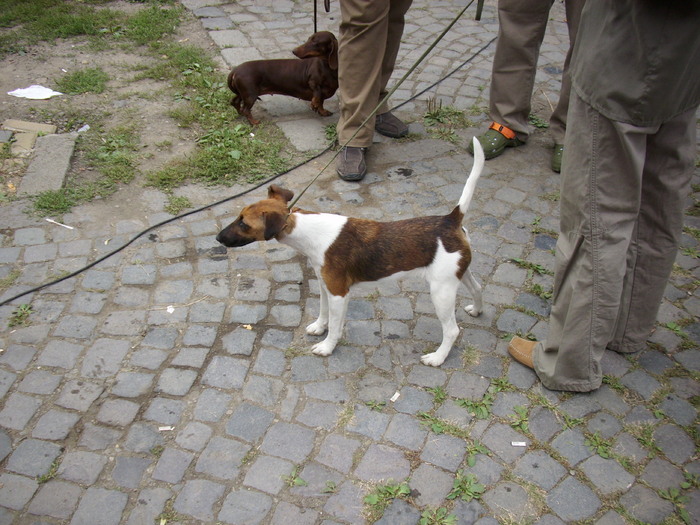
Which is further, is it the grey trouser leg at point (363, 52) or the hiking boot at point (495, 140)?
the hiking boot at point (495, 140)

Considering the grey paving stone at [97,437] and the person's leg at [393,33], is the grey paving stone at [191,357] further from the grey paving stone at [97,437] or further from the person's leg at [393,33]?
the person's leg at [393,33]

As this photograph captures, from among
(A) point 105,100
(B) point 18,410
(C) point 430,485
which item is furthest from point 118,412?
(A) point 105,100

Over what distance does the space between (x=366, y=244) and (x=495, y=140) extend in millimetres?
2667

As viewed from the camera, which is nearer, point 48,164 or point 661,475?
point 661,475

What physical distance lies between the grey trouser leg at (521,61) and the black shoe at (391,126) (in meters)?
0.88

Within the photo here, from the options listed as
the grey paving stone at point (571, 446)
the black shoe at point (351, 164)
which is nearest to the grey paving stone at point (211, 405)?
the grey paving stone at point (571, 446)

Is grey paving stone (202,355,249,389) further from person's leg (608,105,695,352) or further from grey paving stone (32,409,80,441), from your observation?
person's leg (608,105,695,352)

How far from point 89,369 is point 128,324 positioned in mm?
414

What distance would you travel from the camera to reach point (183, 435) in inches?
129

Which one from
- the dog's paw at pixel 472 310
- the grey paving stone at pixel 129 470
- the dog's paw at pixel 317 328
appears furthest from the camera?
the dog's paw at pixel 472 310

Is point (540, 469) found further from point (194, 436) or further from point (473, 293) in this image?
point (194, 436)

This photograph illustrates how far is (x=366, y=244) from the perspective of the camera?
3.48m

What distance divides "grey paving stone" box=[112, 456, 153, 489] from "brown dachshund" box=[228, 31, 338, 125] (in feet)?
12.3

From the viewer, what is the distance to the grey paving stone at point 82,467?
3.07m
